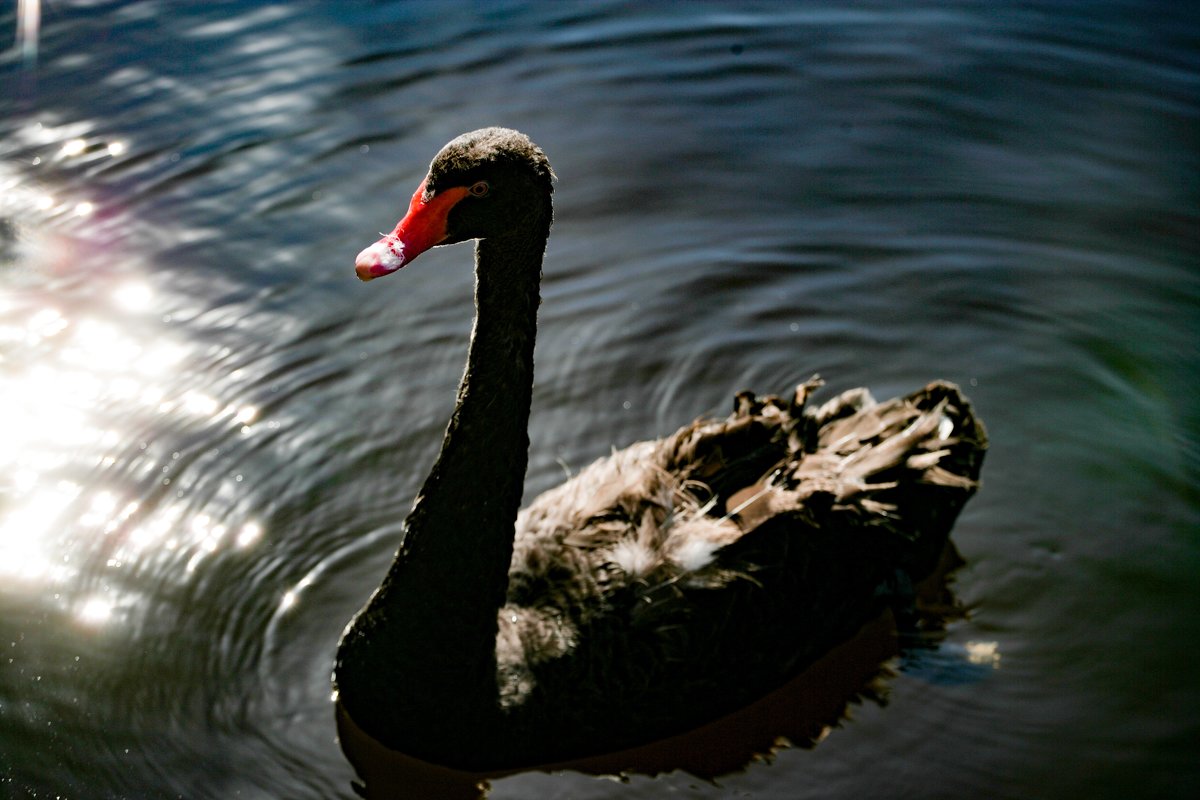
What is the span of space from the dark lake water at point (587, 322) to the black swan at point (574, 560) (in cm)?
29

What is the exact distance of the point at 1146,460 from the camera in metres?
5.91

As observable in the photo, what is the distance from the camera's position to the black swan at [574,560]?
414 cm

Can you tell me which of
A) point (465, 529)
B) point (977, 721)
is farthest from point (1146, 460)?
point (465, 529)

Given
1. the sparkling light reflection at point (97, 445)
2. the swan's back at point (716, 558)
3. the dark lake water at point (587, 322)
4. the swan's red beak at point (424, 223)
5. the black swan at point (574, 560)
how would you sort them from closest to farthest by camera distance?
1. the swan's red beak at point (424, 223)
2. the black swan at point (574, 560)
3. the swan's back at point (716, 558)
4. the dark lake water at point (587, 322)
5. the sparkling light reflection at point (97, 445)

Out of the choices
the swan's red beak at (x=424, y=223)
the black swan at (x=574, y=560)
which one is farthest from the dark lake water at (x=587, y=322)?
the swan's red beak at (x=424, y=223)

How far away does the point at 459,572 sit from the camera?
4.32 metres

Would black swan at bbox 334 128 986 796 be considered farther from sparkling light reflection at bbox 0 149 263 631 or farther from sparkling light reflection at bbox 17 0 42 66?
sparkling light reflection at bbox 17 0 42 66

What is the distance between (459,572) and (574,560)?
48cm

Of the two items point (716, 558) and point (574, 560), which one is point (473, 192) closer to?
point (574, 560)

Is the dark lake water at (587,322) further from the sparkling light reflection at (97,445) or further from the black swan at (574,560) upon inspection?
the black swan at (574,560)

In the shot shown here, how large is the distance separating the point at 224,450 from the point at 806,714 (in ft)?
9.07

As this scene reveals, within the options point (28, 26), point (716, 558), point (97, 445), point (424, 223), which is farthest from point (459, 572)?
point (28, 26)

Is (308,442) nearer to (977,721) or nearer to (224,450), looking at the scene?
(224,450)

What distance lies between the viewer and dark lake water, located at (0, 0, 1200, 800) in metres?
4.72
